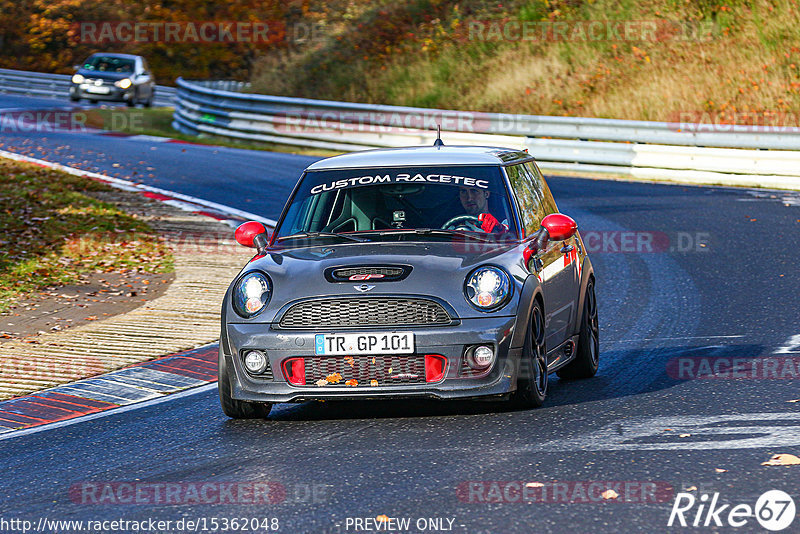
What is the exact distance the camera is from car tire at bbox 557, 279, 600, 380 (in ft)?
28.9

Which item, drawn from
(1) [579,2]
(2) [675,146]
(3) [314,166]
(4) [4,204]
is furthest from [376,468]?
(1) [579,2]

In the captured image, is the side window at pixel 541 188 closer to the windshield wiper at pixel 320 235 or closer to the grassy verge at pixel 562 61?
the windshield wiper at pixel 320 235

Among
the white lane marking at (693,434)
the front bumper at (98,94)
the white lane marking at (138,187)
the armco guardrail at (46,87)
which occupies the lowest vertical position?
the armco guardrail at (46,87)

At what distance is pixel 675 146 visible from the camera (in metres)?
22.4

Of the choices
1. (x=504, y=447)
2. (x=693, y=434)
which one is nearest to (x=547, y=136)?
(x=693, y=434)

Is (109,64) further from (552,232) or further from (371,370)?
(371,370)

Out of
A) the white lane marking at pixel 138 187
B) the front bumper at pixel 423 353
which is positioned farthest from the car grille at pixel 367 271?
the white lane marking at pixel 138 187

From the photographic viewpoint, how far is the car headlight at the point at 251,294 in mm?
7488

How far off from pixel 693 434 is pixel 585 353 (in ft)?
6.69

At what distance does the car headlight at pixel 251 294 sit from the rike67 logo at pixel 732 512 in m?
2.88

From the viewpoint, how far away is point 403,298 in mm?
7242

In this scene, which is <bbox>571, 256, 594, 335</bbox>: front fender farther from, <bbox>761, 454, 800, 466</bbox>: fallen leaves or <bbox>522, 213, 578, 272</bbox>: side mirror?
<bbox>761, 454, 800, 466</bbox>: fallen leaves

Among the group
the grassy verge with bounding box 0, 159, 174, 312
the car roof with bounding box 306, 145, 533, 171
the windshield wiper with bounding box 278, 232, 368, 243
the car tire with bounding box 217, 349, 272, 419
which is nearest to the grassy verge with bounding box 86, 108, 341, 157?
the grassy verge with bounding box 0, 159, 174, 312

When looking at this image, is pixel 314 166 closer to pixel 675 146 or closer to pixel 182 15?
pixel 675 146
